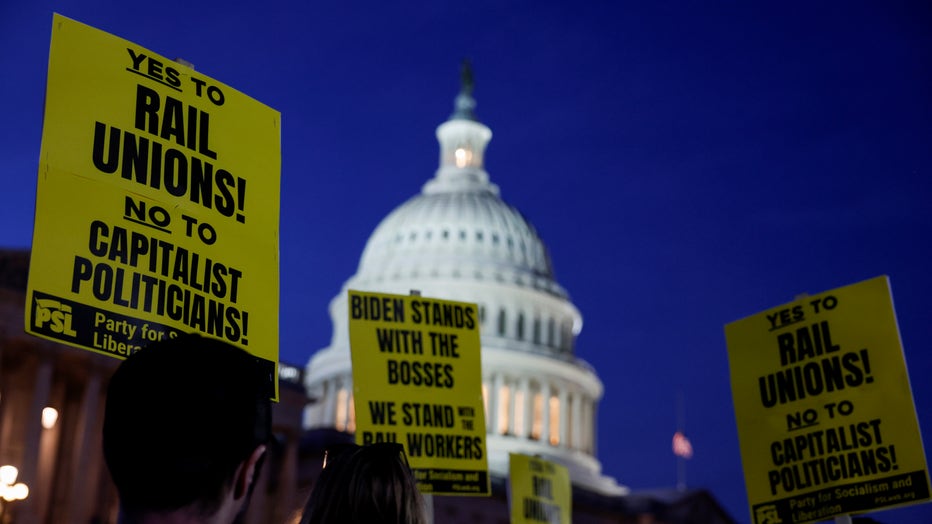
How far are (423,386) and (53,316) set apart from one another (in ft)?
23.4

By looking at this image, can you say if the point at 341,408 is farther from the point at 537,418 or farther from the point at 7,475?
Answer: the point at 7,475

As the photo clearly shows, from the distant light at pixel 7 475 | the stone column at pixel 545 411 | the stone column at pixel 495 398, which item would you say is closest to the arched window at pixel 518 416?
the stone column at pixel 545 411

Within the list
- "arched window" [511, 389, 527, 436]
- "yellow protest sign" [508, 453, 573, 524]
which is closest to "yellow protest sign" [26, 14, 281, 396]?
"yellow protest sign" [508, 453, 573, 524]

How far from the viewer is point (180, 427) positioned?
10.9ft

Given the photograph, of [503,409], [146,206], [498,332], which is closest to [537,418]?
[503,409]

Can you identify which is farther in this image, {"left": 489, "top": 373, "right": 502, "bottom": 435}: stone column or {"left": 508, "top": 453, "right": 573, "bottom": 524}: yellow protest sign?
{"left": 489, "top": 373, "right": 502, "bottom": 435}: stone column

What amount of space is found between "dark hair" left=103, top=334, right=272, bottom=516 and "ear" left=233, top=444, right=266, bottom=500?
0.8 inches

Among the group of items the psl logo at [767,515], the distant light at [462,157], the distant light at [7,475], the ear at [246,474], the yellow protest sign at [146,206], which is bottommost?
the ear at [246,474]

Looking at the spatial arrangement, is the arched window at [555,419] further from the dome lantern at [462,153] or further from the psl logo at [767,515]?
the psl logo at [767,515]

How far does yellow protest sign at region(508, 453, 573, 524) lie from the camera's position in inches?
809

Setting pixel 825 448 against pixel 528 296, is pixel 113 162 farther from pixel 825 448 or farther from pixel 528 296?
pixel 528 296

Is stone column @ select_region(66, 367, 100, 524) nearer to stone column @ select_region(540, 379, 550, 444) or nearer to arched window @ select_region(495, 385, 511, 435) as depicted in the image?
arched window @ select_region(495, 385, 511, 435)

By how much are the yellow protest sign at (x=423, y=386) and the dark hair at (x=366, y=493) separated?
322 inches

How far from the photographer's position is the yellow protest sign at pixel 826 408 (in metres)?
11.7
